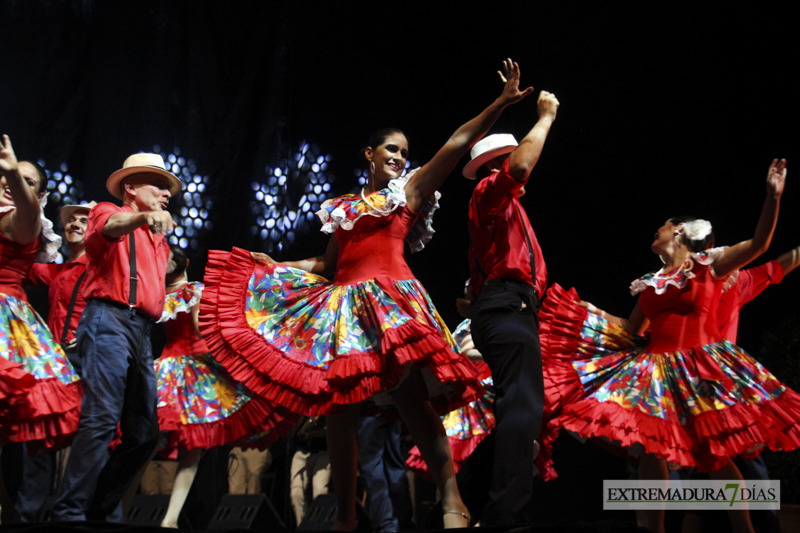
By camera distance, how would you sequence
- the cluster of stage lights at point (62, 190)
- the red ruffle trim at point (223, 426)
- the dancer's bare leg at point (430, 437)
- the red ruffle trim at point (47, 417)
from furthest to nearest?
1. the cluster of stage lights at point (62, 190)
2. the red ruffle trim at point (223, 426)
3. the red ruffle trim at point (47, 417)
4. the dancer's bare leg at point (430, 437)

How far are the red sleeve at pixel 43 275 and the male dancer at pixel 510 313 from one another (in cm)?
283

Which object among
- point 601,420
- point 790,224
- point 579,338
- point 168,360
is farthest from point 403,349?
point 790,224

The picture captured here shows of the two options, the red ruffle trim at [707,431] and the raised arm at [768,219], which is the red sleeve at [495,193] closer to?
the red ruffle trim at [707,431]

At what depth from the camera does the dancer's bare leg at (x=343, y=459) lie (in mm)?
2697

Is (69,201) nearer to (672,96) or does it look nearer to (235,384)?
(235,384)

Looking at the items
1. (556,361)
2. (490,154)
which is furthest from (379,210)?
(556,361)

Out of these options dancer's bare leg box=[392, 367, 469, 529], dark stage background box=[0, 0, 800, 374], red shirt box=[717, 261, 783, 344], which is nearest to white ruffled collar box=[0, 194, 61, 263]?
dark stage background box=[0, 0, 800, 374]

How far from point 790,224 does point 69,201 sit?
494 centimetres

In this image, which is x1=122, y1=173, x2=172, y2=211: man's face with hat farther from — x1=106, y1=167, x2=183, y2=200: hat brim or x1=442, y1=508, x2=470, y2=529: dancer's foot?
x1=442, y1=508, x2=470, y2=529: dancer's foot

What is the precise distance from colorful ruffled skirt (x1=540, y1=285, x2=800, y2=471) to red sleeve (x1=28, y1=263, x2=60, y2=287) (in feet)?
9.89

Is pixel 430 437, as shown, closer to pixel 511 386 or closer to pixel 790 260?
pixel 511 386

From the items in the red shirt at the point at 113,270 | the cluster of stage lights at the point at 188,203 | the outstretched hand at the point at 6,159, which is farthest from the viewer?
the cluster of stage lights at the point at 188,203

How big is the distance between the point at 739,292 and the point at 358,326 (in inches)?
108

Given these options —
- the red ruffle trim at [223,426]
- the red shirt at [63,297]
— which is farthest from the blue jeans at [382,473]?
the red shirt at [63,297]
